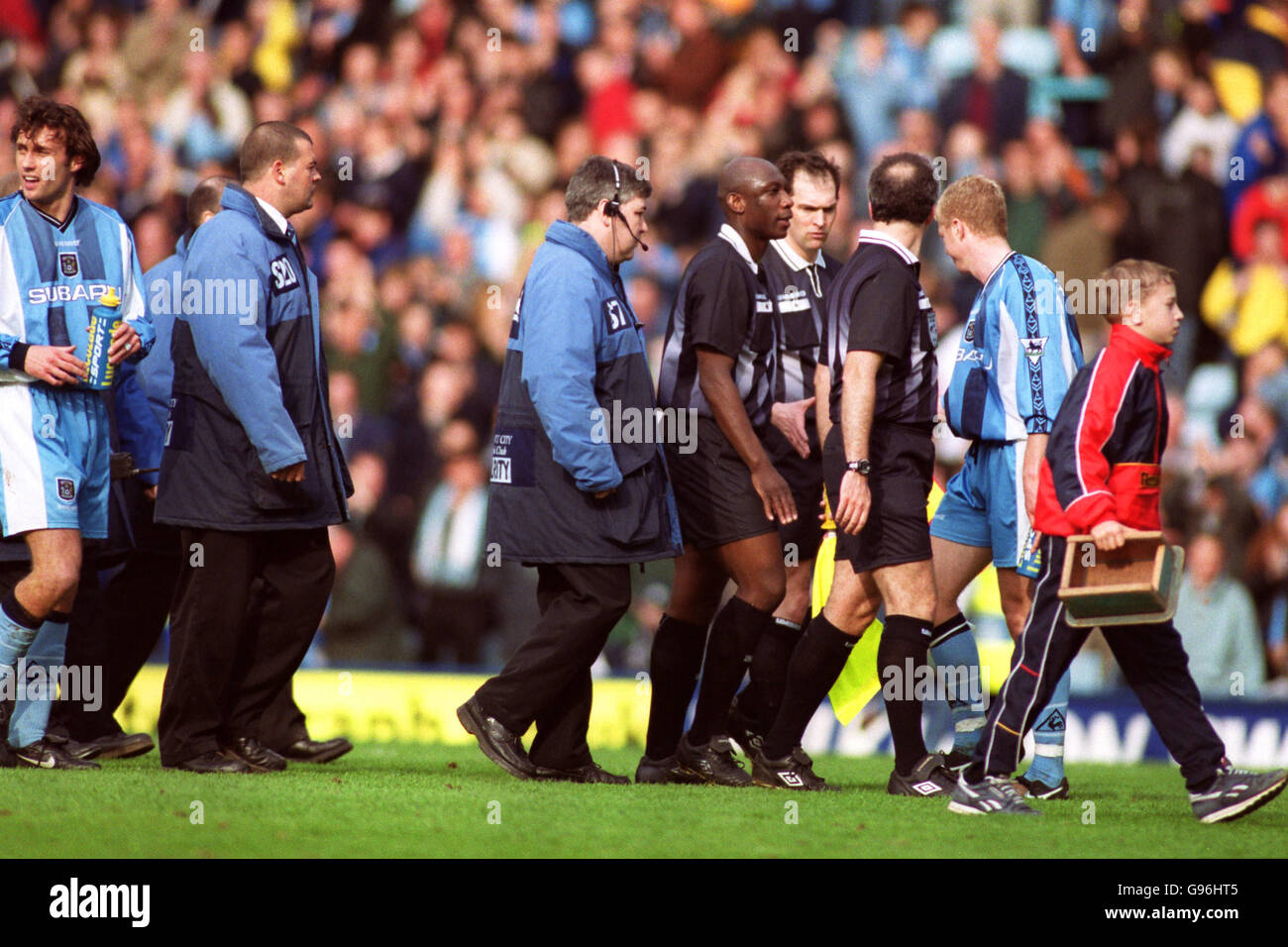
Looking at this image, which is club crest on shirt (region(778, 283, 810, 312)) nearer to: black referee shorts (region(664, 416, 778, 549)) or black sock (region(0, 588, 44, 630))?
black referee shorts (region(664, 416, 778, 549))

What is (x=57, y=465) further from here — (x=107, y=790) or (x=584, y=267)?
(x=584, y=267)

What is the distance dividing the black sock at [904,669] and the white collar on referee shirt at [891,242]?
1.48 metres

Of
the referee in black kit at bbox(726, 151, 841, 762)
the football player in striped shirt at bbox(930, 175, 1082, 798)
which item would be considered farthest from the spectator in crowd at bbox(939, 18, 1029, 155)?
the football player in striped shirt at bbox(930, 175, 1082, 798)

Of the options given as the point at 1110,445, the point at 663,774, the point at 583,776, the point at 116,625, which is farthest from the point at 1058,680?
the point at 116,625

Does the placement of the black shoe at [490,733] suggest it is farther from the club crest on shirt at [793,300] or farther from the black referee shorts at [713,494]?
the club crest on shirt at [793,300]

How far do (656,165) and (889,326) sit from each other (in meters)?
7.79

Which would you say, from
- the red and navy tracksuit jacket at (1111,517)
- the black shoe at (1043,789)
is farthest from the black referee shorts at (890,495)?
the black shoe at (1043,789)

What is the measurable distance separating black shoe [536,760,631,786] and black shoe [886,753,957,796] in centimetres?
113

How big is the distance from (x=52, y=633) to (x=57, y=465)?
2.59 ft

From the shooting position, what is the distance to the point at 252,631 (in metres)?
7.58

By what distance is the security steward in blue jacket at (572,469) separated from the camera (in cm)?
712

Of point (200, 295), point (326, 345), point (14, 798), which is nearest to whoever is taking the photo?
point (14, 798)

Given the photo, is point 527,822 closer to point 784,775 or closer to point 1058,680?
point 784,775

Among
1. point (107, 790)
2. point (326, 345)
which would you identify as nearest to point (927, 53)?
point (326, 345)
